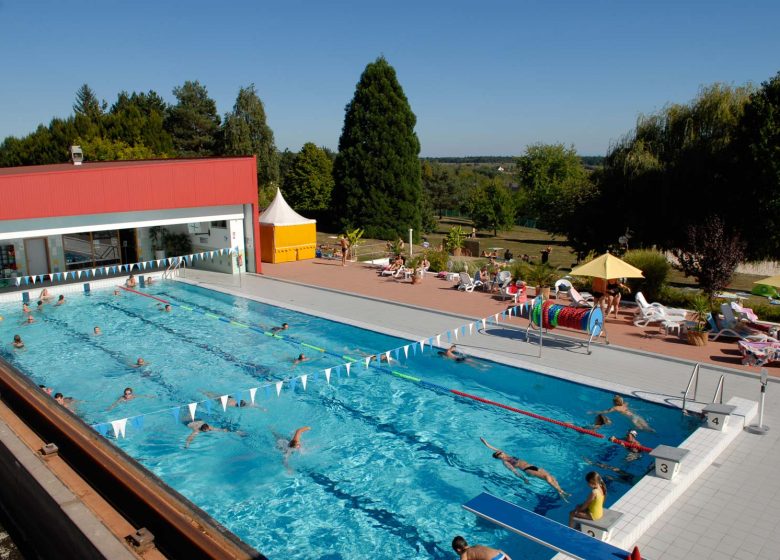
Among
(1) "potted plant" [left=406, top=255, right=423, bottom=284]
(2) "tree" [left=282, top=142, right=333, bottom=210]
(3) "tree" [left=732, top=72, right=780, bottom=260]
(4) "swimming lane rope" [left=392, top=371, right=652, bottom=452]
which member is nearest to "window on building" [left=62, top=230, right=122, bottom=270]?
(1) "potted plant" [left=406, top=255, right=423, bottom=284]

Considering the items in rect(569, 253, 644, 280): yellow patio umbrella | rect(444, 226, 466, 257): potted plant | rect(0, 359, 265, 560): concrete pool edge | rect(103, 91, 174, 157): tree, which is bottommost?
rect(0, 359, 265, 560): concrete pool edge

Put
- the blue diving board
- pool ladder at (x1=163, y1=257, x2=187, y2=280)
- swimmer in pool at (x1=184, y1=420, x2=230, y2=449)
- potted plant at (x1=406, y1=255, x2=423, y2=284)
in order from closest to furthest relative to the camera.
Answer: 1. the blue diving board
2. swimmer in pool at (x1=184, y1=420, x2=230, y2=449)
3. potted plant at (x1=406, y1=255, x2=423, y2=284)
4. pool ladder at (x1=163, y1=257, x2=187, y2=280)

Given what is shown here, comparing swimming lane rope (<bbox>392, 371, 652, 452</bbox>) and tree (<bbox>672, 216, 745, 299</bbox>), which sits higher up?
tree (<bbox>672, 216, 745, 299</bbox>)

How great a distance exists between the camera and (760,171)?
73.4 ft

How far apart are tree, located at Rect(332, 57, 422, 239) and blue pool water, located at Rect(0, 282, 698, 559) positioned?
24.6m

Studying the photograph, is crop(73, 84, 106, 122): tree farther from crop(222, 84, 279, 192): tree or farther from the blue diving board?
the blue diving board

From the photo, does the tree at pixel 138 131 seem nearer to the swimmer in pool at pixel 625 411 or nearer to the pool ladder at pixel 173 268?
the pool ladder at pixel 173 268

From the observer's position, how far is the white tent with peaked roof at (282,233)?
25312 millimetres

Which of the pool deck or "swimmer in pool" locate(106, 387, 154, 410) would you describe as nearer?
the pool deck

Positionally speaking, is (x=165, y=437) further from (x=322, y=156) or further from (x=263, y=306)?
(x=322, y=156)

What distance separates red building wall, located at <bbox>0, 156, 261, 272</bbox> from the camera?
18.4m

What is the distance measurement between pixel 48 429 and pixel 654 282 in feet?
54.6

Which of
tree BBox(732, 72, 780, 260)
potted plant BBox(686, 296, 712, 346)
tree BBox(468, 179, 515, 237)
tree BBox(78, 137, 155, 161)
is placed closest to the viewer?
potted plant BBox(686, 296, 712, 346)

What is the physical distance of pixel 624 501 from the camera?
730 cm
